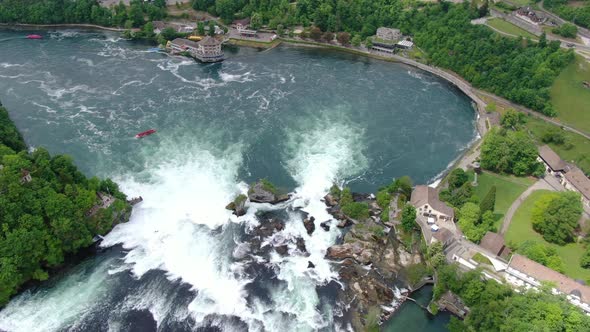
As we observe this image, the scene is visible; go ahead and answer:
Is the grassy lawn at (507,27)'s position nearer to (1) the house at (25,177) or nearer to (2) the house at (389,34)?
(2) the house at (389,34)

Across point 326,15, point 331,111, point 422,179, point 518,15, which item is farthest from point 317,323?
point 518,15

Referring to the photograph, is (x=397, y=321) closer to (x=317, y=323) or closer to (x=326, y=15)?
(x=317, y=323)

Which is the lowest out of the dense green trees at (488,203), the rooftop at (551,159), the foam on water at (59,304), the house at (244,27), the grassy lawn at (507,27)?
the rooftop at (551,159)

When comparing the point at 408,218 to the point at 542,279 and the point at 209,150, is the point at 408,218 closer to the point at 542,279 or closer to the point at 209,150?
the point at 542,279

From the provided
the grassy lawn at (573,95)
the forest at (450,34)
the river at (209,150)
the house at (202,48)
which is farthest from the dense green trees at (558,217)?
the house at (202,48)

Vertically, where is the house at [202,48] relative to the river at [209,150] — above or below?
above

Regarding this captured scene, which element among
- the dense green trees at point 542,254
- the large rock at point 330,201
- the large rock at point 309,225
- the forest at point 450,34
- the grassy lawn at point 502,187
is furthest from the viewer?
the forest at point 450,34

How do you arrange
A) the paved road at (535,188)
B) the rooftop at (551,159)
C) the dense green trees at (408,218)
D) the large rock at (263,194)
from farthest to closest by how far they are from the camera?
the rooftop at (551,159) → the large rock at (263,194) → the paved road at (535,188) → the dense green trees at (408,218)
